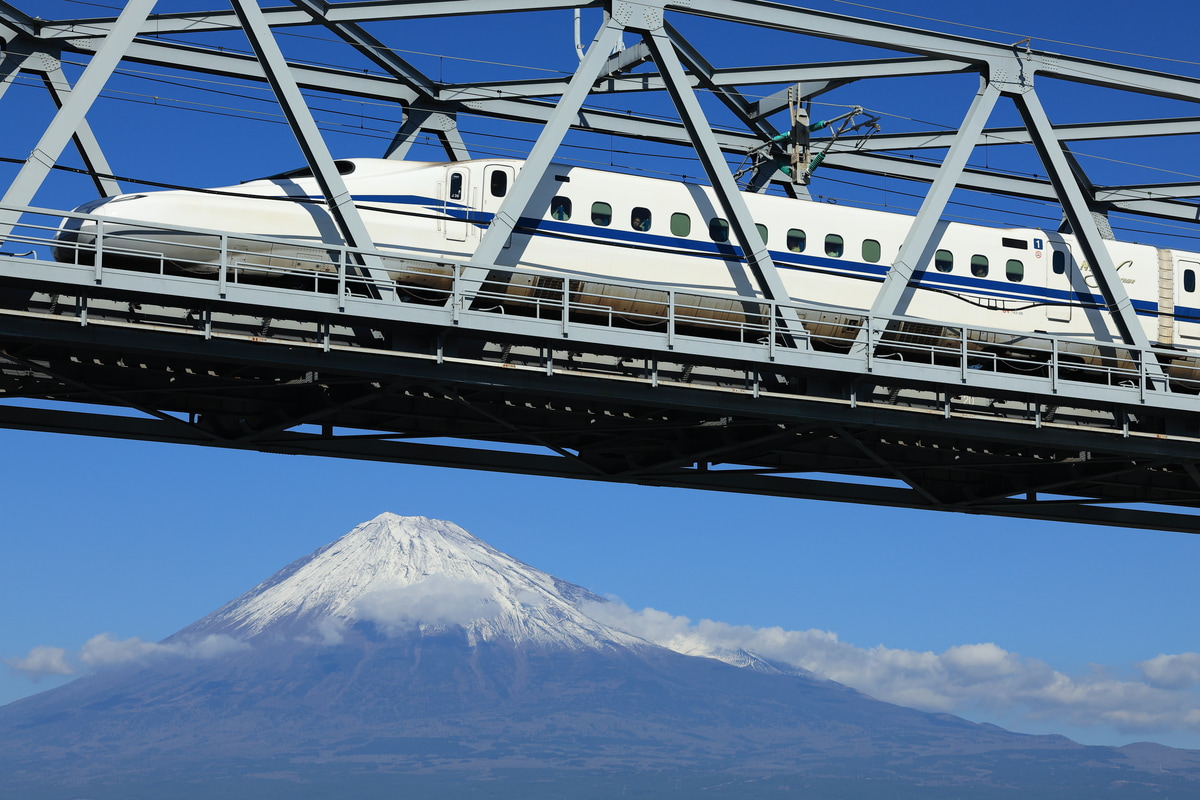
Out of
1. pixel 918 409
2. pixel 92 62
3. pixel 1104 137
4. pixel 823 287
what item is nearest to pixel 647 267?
pixel 823 287

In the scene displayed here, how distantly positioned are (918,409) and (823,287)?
18.1 feet

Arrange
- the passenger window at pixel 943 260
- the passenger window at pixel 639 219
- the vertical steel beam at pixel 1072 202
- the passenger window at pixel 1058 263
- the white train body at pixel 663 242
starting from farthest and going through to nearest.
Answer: the passenger window at pixel 1058 263 < the passenger window at pixel 943 260 < the passenger window at pixel 639 219 < the vertical steel beam at pixel 1072 202 < the white train body at pixel 663 242

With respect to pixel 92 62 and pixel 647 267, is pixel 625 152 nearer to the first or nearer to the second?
pixel 647 267

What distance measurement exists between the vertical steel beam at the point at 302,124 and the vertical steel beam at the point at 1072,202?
50.7 feet

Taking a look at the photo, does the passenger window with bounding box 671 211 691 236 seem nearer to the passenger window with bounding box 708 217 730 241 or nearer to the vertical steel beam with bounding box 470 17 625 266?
the passenger window with bounding box 708 217 730 241

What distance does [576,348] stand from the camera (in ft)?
95.4

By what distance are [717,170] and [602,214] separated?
4674 mm

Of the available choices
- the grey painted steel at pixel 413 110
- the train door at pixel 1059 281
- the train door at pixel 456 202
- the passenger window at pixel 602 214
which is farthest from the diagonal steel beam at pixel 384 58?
the train door at pixel 1059 281

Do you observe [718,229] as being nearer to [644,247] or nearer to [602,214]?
[644,247]

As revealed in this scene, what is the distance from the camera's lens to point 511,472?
34.8 meters

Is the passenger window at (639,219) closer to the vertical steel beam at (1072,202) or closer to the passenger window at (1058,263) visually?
the vertical steel beam at (1072,202)

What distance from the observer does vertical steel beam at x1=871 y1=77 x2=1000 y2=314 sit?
31.4 m

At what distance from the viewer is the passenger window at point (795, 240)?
118ft

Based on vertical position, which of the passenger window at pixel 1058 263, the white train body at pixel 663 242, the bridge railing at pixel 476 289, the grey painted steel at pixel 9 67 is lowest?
the bridge railing at pixel 476 289
